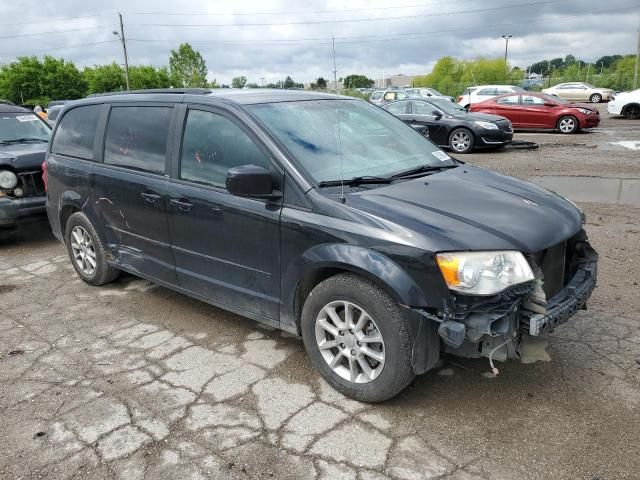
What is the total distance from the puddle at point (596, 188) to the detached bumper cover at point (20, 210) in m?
7.41

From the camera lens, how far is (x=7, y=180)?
6488mm

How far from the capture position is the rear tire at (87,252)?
191 inches

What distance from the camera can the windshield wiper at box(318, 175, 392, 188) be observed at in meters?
3.24

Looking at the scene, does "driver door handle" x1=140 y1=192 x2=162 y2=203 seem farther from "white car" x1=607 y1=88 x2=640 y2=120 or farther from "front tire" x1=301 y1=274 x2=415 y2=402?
"white car" x1=607 y1=88 x2=640 y2=120

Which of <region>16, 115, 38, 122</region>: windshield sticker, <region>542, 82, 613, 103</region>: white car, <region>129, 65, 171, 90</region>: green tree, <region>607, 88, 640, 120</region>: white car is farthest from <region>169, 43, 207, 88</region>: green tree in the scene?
<region>16, 115, 38, 122</region>: windshield sticker

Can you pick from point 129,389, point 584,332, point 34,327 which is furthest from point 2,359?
point 584,332

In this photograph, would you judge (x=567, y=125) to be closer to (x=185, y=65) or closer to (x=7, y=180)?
(x=7, y=180)

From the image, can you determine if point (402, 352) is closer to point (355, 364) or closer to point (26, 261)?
point (355, 364)

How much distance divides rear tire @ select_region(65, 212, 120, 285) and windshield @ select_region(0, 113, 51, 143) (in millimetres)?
3320

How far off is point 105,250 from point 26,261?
2.01m

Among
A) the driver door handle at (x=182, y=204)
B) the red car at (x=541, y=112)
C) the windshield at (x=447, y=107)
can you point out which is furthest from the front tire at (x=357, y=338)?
the red car at (x=541, y=112)

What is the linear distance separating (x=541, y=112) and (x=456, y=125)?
19.2ft

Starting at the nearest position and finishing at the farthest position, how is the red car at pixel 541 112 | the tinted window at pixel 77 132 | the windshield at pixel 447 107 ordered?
1. the tinted window at pixel 77 132
2. the windshield at pixel 447 107
3. the red car at pixel 541 112

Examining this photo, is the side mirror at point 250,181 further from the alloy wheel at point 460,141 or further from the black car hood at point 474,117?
the black car hood at point 474,117
